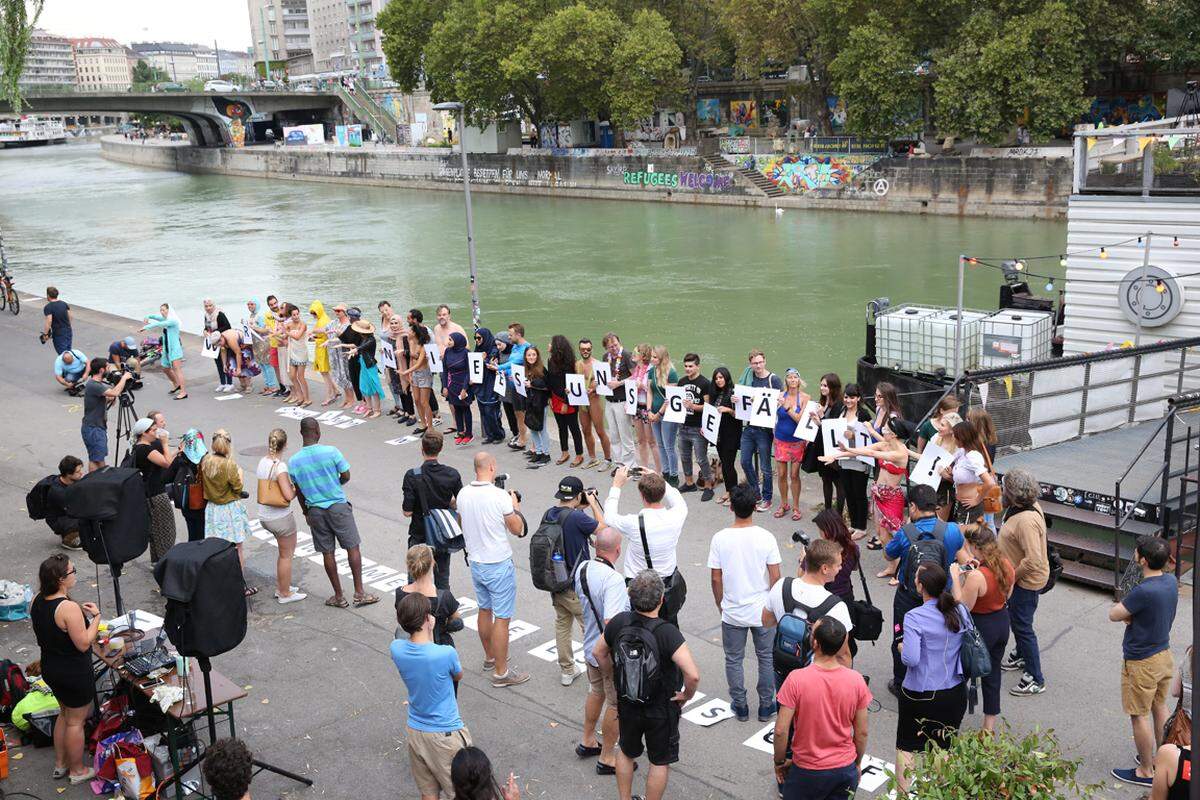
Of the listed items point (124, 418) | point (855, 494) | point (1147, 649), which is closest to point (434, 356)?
point (124, 418)

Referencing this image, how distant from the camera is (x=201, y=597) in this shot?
248 inches

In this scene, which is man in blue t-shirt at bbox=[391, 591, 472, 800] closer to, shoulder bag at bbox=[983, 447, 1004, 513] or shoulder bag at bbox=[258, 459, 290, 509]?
shoulder bag at bbox=[258, 459, 290, 509]

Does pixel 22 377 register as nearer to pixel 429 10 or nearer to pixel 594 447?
pixel 594 447

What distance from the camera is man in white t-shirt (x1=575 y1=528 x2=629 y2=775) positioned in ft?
20.3

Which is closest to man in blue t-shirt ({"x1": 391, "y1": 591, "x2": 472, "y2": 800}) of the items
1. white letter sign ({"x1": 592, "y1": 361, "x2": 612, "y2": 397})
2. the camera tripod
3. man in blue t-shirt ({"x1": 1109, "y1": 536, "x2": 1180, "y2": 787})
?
man in blue t-shirt ({"x1": 1109, "y1": 536, "x2": 1180, "y2": 787})

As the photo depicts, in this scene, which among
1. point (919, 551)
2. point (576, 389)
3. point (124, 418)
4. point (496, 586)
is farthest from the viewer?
point (124, 418)

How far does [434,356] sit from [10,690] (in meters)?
7.26

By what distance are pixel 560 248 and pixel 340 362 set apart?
26.9 m

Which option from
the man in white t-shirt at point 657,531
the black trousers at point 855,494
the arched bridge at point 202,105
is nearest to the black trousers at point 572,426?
the black trousers at point 855,494

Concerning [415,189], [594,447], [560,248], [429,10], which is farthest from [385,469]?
[429,10]

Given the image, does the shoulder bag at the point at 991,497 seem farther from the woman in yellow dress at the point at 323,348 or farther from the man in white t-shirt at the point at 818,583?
the woman in yellow dress at the point at 323,348

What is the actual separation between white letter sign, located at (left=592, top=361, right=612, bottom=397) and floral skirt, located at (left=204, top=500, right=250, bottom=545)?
13.6 ft

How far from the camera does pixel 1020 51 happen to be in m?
40.2

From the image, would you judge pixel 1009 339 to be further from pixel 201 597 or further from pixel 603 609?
pixel 201 597
